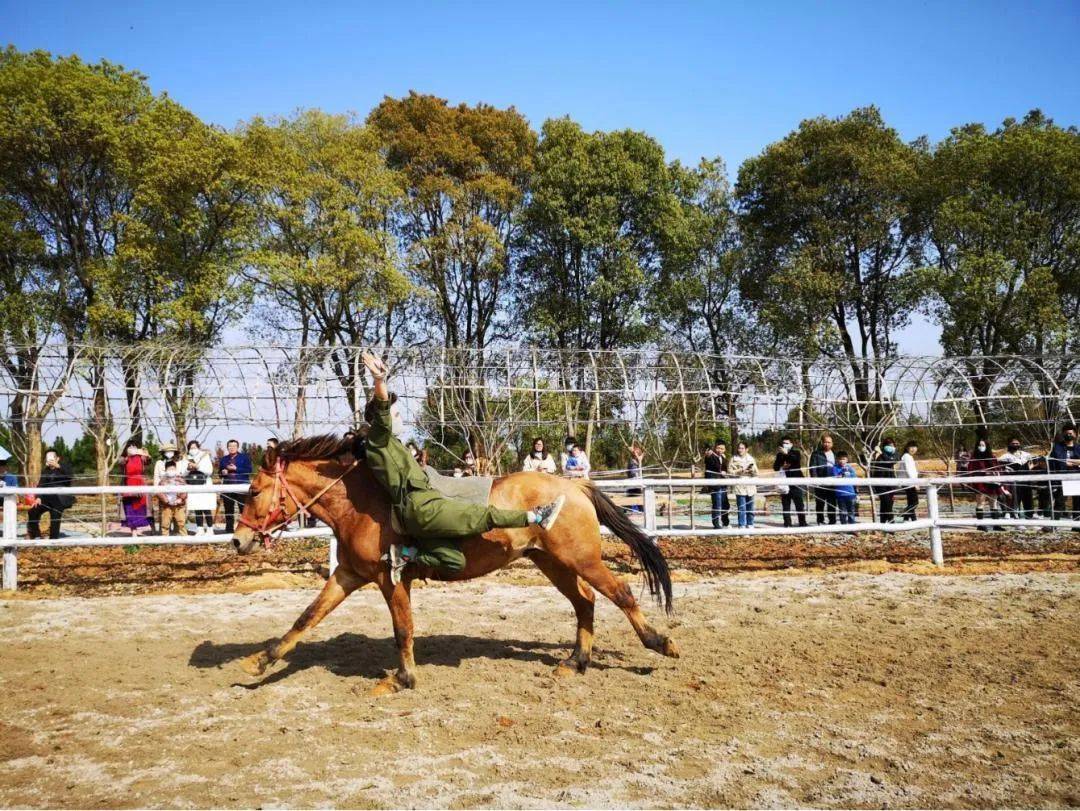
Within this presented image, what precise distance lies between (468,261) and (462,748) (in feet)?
99.0

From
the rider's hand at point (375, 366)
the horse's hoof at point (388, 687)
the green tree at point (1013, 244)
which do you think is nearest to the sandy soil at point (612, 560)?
the horse's hoof at point (388, 687)

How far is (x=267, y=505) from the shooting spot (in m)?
5.74

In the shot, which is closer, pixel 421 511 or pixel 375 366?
pixel 375 366

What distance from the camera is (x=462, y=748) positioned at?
4.28m

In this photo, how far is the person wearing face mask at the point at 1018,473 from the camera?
46.8ft

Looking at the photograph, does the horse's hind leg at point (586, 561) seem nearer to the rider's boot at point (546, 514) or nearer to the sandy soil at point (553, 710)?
the rider's boot at point (546, 514)

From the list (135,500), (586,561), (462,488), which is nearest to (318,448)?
(462,488)

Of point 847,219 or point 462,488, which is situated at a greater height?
point 847,219

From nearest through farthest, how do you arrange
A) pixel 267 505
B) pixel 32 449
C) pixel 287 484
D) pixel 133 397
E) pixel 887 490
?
pixel 267 505
pixel 287 484
pixel 887 490
pixel 133 397
pixel 32 449

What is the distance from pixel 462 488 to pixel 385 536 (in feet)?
2.30

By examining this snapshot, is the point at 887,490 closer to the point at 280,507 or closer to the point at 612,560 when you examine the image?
the point at 612,560

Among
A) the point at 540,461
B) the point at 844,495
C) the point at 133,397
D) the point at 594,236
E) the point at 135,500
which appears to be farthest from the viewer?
the point at 594,236

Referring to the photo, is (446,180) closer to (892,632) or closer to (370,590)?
(370,590)

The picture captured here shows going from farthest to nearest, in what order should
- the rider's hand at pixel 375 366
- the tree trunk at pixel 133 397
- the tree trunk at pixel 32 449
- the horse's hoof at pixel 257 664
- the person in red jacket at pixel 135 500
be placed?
the tree trunk at pixel 133 397
the tree trunk at pixel 32 449
the person in red jacket at pixel 135 500
the horse's hoof at pixel 257 664
the rider's hand at pixel 375 366
